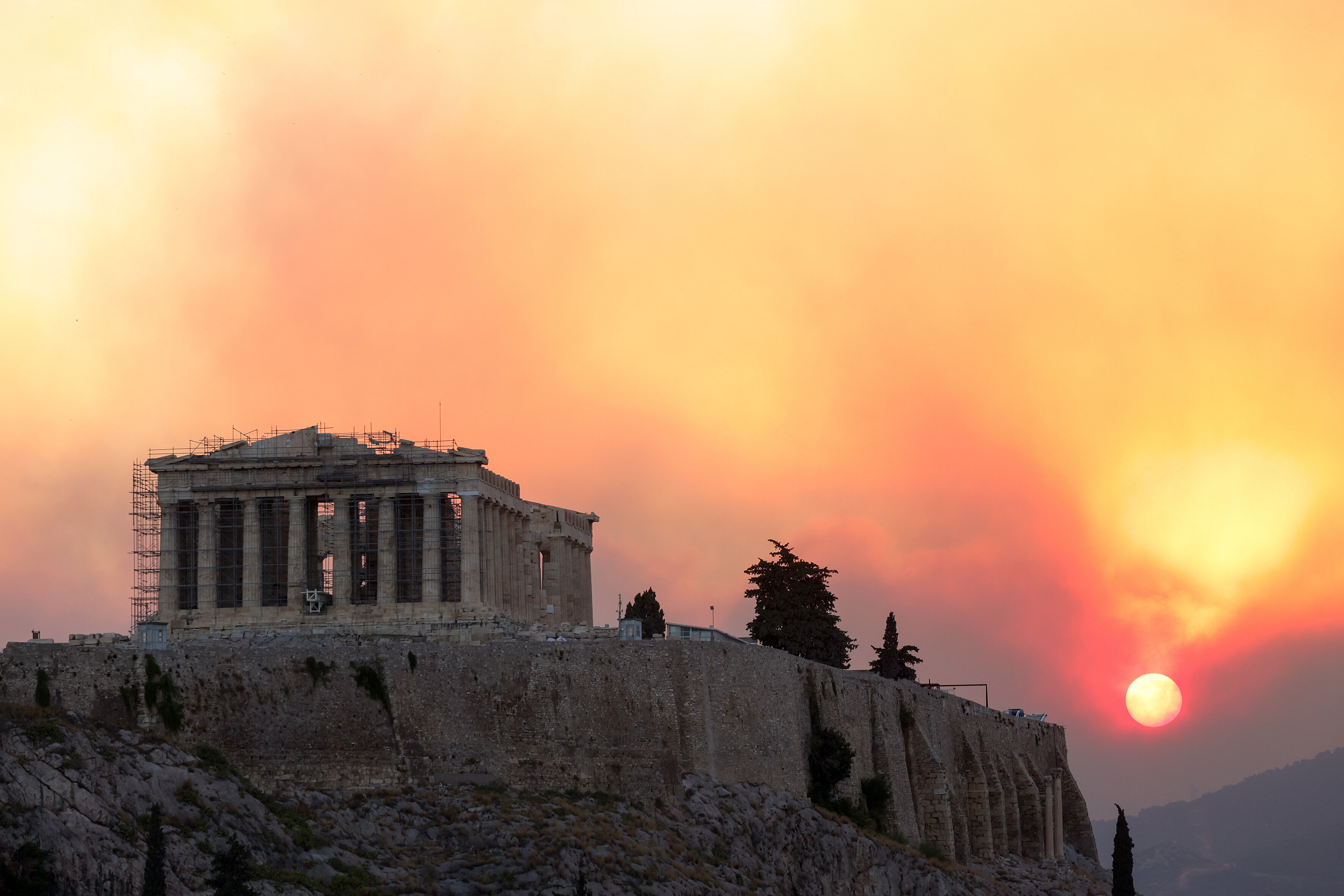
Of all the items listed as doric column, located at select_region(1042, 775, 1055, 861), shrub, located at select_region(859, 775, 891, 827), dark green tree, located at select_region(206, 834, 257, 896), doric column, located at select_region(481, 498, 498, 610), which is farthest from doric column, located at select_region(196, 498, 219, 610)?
doric column, located at select_region(1042, 775, 1055, 861)

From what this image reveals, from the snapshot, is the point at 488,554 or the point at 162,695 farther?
the point at 488,554

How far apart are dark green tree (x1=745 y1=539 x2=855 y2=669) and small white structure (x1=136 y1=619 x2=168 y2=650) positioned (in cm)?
3442

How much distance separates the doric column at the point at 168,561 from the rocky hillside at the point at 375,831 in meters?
20.7

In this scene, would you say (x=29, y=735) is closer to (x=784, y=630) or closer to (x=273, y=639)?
(x=273, y=639)

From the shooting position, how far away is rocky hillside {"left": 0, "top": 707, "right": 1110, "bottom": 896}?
161 feet

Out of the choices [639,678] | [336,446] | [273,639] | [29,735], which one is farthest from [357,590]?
[29,735]

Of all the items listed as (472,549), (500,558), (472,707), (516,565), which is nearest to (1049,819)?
(516,565)

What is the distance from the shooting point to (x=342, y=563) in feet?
248

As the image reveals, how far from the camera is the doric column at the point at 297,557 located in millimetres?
74938

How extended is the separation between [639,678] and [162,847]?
1892 cm

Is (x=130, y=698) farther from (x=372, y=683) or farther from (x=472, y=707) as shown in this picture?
(x=472, y=707)

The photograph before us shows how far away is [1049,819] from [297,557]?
45.1 meters

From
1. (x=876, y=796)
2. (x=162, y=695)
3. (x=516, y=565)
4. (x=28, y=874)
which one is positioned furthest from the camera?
(x=516, y=565)

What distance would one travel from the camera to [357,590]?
76.2 meters
